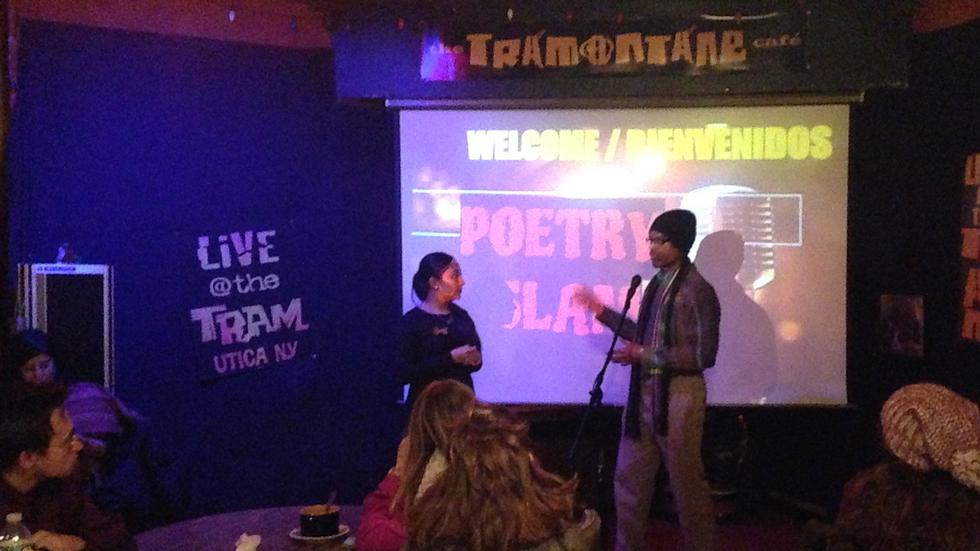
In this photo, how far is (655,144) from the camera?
4.86 metres

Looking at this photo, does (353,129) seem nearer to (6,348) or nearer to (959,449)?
(6,348)

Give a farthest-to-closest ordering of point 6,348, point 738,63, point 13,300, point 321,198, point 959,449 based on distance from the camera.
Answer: point 321,198 → point 738,63 → point 13,300 → point 6,348 → point 959,449

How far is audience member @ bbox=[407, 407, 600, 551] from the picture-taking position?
69.9 inches

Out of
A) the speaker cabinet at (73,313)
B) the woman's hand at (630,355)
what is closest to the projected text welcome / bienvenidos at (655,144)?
the woman's hand at (630,355)

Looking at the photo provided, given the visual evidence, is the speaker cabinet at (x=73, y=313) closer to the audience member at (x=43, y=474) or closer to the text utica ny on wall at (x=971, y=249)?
the audience member at (x=43, y=474)

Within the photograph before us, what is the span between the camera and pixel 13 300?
13.6 feet

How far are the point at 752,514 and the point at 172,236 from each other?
3.33 m

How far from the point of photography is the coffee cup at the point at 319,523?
2.40 m

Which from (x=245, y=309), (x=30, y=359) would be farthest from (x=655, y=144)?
(x=30, y=359)

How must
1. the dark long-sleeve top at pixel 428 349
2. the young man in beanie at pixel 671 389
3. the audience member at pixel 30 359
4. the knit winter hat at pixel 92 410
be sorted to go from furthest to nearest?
the dark long-sleeve top at pixel 428 349 < the young man in beanie at pixel 671 389 < the knit winter hat at pixel 92 410 < the audience member at pixel 30 359

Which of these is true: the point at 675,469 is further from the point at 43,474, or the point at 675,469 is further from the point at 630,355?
the point at 43,474

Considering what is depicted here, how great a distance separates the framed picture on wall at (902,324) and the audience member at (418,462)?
3.49 metres

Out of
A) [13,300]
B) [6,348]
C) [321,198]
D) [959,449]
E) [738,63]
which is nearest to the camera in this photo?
[959,449]

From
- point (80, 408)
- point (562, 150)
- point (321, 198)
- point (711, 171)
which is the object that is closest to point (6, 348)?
point (80, 408)
